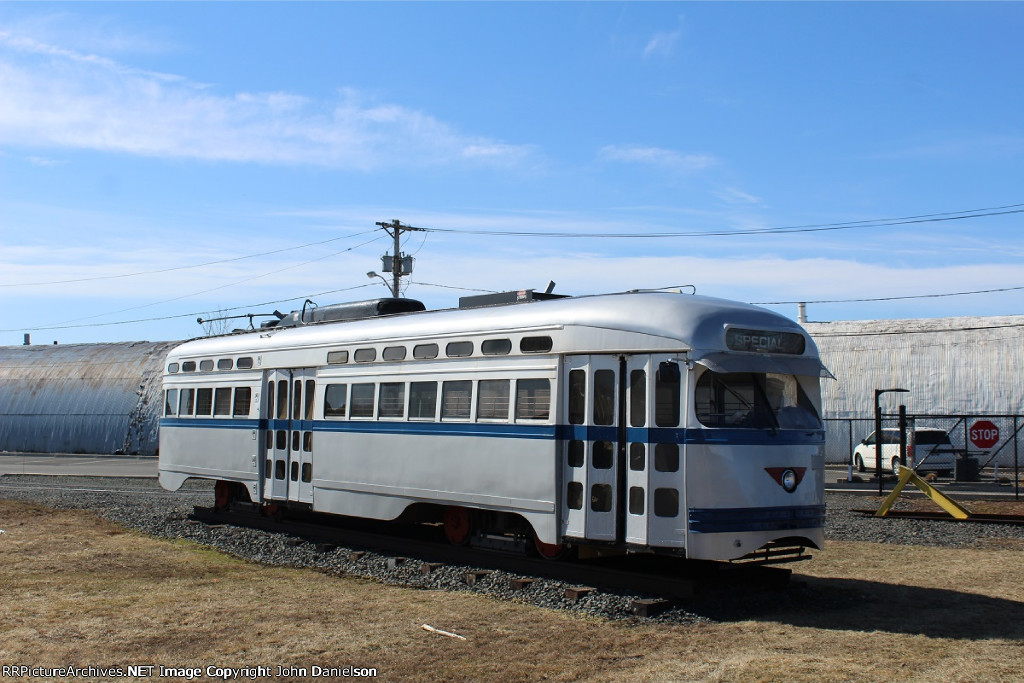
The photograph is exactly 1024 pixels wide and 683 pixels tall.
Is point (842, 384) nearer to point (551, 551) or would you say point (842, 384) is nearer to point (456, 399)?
point (456, 399)

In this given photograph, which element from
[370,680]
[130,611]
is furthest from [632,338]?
[130,611]

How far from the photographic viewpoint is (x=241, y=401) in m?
17.2

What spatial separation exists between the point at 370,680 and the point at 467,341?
5719 mm

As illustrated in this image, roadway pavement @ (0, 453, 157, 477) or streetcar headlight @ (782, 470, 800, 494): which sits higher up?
streetcar headlight @ (782, 470, 800, 494)

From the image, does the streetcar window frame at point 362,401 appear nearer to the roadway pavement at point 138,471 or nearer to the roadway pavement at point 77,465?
the roadway pavement at point 138,471

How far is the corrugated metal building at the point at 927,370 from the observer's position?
3788 cm

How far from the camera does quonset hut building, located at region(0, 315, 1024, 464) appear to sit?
125 ft

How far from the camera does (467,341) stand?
12523 millimetres

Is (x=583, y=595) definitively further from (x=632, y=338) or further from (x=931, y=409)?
(x=931, y=409)

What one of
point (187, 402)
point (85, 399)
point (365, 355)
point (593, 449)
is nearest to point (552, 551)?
point (593, 449)

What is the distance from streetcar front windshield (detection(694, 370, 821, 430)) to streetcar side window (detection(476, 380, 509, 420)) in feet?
8.38

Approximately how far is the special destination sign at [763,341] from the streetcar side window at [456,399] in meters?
3.39

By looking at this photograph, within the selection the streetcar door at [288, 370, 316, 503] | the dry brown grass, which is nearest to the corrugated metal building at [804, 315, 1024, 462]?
the streetcar door at [288, 370, 316, 503]

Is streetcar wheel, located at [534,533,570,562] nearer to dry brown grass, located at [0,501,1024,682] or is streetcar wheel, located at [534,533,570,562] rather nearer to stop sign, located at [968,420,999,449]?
dry brown grass, located at [0,501,1024,682]
